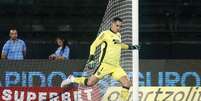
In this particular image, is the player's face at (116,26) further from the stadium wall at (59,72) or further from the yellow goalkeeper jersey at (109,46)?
the stadium wall at (59,72)

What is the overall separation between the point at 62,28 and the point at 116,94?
665 cm

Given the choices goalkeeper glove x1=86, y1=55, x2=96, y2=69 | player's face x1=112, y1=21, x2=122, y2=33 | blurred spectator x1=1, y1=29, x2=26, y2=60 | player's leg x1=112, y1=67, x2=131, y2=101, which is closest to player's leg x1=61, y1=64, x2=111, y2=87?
player's leg x1=112, y1=67, x2=131, y2=101

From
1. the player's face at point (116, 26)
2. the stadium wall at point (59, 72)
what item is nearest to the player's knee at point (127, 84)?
the player's face at point (116, 26)

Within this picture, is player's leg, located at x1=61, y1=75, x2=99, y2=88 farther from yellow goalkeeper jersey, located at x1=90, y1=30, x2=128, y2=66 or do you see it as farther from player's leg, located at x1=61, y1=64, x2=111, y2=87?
yellow goalkeeper jersey, located at x1=90, y1=30, x2=128, y2=66

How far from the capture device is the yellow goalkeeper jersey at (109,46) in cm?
1012

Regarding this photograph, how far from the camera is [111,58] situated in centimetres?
1034

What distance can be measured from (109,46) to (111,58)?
20 centimetres

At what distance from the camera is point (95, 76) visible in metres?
10.5

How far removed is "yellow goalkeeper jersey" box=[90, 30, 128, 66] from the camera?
399 inches

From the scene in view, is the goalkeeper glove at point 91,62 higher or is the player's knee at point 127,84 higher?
the goalkeeper glove at point 91,62

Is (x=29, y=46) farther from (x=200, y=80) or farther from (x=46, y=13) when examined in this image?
(x=200, y=80)

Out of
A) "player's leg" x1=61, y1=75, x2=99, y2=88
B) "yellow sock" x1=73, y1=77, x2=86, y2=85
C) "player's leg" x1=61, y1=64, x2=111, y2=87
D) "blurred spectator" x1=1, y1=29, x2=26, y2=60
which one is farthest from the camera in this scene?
"blurred spectator" x1=1, y1=29, x2=26, y2=60

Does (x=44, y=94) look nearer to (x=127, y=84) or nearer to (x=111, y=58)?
(x=111, y=58)

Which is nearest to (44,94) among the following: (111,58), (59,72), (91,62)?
(59,72)
